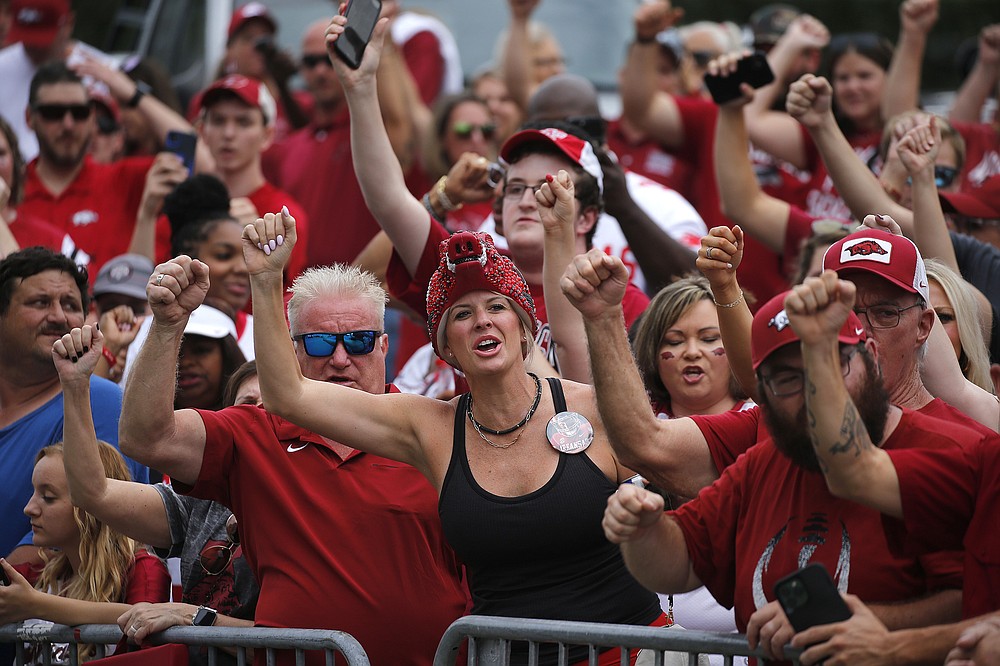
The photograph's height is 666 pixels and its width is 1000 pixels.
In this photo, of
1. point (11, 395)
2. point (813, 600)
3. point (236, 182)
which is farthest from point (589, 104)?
point (813, 600)

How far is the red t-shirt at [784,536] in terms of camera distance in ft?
10.9

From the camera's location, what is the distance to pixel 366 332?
4.69 metres

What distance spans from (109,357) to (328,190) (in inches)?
112

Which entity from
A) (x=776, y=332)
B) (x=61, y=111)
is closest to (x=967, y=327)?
(x=776, y=332)

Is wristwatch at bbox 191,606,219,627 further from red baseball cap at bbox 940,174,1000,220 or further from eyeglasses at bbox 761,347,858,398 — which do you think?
red baseball cap at bbox 940,174,1000,220

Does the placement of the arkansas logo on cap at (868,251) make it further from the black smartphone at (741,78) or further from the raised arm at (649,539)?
the black smartphone at (741,78)

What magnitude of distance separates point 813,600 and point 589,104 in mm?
4068

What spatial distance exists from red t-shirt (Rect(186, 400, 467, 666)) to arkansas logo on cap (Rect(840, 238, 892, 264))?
1.55 m

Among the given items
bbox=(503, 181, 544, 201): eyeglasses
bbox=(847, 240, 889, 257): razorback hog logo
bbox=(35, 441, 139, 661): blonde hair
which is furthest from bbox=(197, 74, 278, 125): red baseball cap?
bbox=(847, 240, 889, 257): razorback hog logo

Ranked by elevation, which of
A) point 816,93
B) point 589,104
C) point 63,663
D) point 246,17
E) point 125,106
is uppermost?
point 246,17

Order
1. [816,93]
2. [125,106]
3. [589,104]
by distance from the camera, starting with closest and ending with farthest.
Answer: [816,93], [589,104], [125,106]

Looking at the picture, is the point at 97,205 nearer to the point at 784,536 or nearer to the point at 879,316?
the point at 879,316

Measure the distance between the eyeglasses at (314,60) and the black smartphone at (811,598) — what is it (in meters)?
6.24

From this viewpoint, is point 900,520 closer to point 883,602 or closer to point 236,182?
point 883,602
